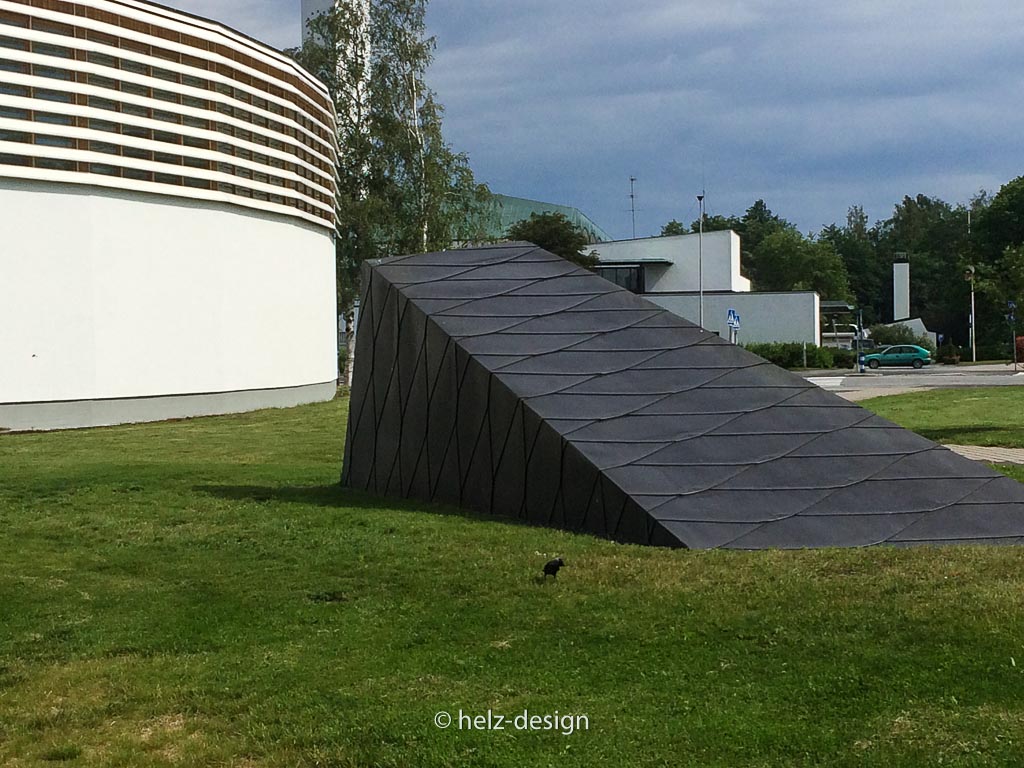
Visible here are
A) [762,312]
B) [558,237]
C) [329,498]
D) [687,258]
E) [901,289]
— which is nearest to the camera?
[329,498]

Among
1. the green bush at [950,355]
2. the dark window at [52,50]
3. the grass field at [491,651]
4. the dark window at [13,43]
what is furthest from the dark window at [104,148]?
the green bush at [950,355]

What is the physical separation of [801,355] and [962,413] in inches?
1265

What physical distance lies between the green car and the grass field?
49.1 m

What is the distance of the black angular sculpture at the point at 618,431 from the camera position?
29.6 ft

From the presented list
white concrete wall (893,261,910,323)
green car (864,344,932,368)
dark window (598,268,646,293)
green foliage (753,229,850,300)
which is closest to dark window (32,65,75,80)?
green car (864,344,932,368)

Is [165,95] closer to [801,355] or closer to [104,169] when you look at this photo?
[104,169]

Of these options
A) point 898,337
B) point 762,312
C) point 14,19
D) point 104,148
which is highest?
point 14,19

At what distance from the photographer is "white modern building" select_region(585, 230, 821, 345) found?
5959 cm

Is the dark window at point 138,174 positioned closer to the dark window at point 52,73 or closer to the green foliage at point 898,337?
the dark window at point 52,73

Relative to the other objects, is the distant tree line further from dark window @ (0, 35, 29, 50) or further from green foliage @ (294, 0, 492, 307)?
dark window @ (0, 35, 29, 50)

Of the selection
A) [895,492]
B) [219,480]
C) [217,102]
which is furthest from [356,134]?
[895,492]

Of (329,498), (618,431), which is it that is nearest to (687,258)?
(329,498)

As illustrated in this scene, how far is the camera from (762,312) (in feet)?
197

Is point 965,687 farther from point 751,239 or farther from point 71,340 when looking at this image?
point 751,239
